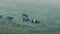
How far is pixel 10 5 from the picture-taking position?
2.80m

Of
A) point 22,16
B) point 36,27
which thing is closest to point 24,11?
point 22,16

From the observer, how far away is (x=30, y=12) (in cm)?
281

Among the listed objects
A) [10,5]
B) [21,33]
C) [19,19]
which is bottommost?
[21,33]

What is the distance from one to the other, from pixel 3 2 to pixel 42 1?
1.88 feet

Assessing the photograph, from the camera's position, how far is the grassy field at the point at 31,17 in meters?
2.76

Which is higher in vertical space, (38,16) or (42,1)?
(42,1)

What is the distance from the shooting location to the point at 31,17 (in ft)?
9.22

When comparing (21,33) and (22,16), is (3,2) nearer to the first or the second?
(22,16)

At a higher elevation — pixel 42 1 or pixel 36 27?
pixel 42 1

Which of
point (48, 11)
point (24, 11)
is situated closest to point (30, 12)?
point (24, 11)

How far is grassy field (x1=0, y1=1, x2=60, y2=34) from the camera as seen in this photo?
108 inches

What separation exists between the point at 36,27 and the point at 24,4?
1.25 ft

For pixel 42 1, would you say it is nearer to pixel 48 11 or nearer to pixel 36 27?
pixel 48 11

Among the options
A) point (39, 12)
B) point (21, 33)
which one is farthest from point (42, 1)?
point (21, 33)
